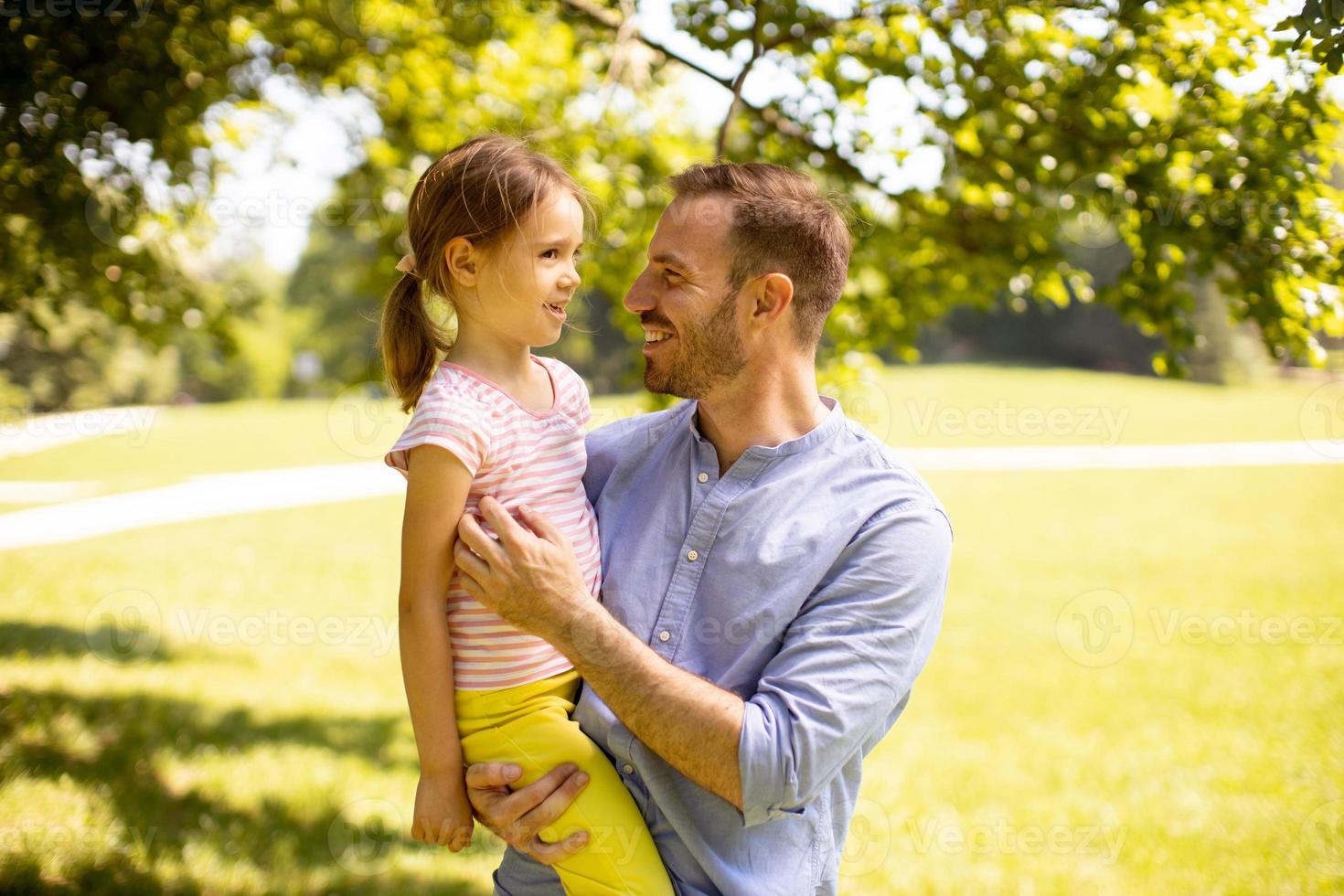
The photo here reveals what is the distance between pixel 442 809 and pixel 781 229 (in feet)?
4.40

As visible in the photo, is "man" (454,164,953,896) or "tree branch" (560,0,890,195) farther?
"tree branch" (560,0,890,195)

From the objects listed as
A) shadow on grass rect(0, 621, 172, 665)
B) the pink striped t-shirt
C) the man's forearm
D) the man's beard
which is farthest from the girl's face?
shadow on grass rect(0, 621, 172, 665)

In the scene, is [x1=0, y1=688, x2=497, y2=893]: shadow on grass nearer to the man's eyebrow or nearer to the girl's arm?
the girl's arm

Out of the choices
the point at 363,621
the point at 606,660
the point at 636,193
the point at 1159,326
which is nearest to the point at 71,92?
the point at 636,193

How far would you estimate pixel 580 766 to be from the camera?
1.97 metres

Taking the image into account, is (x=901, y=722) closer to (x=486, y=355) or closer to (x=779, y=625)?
(x=779, y=625)

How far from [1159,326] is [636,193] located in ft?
8.08

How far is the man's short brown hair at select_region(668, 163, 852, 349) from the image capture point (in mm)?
2207

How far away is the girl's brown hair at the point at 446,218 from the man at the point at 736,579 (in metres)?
0.29

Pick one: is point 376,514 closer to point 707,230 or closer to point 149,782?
point 149,782

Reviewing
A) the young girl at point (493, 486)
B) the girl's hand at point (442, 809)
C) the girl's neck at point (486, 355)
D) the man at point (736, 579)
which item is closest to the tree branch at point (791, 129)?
the man at point (736, 579)

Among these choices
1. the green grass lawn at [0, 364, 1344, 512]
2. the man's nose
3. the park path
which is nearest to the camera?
the man's nose

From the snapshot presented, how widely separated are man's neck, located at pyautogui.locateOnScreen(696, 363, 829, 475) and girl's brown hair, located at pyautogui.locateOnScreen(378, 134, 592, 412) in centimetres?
53

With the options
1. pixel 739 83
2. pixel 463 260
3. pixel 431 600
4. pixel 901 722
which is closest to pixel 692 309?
pixel 463 260
